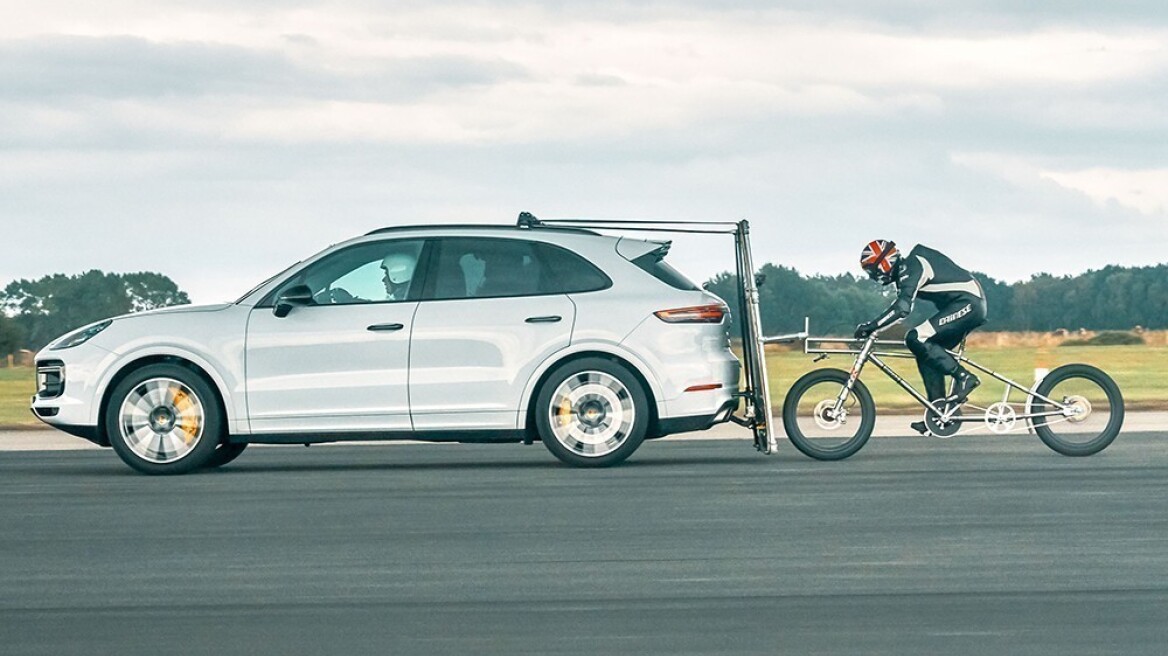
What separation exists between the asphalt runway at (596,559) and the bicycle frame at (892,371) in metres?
0.60

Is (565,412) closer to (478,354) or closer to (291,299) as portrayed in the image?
(478,354)

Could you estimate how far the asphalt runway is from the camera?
6.88 meters

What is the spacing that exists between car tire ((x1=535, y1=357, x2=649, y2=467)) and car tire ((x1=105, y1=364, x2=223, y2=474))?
245 cm

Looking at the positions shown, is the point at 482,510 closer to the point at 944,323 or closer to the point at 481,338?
the point at 481,338

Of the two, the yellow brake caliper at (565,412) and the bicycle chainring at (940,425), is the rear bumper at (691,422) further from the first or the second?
the bicycle chainring at (940,425)

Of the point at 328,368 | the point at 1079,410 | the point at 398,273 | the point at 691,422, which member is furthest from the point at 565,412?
the point at 1079,410

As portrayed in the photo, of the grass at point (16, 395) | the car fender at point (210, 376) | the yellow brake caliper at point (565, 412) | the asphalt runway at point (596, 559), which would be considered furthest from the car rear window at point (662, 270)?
the grass at point (16, 395)

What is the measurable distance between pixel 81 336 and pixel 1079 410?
7.74m

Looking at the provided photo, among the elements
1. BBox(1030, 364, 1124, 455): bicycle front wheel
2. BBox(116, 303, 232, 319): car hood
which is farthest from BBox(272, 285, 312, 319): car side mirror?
BBox(1030, 364, 1124, 455): bicycle front wheel

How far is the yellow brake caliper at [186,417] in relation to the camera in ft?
46.7

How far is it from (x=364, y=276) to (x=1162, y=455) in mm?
6346

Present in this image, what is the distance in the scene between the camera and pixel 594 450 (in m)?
14.3

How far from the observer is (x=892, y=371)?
15.5 metres

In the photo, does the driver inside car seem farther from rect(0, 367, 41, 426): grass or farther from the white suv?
rect(0, 367, 41, 426): grass
